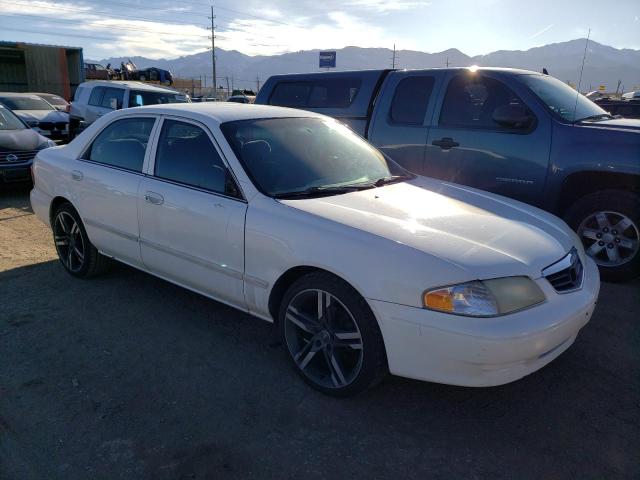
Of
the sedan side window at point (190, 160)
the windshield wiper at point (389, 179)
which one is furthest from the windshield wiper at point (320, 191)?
the sedan side window at point (190, 160)

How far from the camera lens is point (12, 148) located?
8281 mm

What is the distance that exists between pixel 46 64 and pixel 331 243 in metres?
30.6

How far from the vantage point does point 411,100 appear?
18.5 feet

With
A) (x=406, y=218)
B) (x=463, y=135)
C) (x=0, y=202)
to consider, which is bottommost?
(x=0, y=202)

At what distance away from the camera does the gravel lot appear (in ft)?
7.64

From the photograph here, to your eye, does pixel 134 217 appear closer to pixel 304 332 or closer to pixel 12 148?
pixel 304 332

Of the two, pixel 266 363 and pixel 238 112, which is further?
pixel 238 112

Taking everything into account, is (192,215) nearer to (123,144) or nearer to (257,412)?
(123,144)

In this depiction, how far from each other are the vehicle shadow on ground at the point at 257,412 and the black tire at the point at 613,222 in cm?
92

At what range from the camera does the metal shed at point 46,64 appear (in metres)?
27.2

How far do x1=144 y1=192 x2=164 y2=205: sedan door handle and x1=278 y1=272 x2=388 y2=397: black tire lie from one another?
127cm

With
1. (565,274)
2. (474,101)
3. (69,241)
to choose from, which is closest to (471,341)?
(565,274)

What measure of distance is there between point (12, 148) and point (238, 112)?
6.43 metres

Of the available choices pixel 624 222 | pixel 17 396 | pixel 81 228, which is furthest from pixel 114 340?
pixel 624 222
